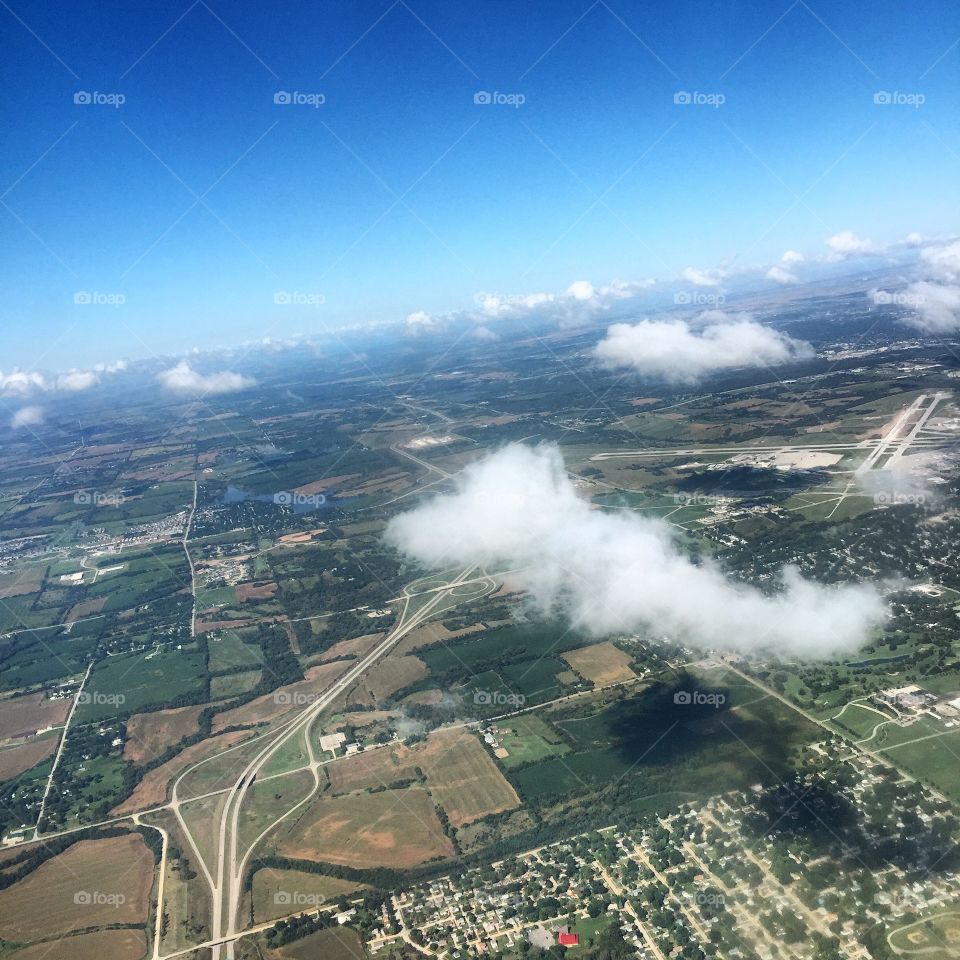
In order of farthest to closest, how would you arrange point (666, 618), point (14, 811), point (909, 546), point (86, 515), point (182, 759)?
point (86, 515)
point (909, 546)
point (666, 618)
point (182, 759)
point (14, 811)

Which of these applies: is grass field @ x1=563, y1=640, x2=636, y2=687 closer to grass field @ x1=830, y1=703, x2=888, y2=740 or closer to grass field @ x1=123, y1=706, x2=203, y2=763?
grass field @ x1=830, y1=703, x2=888, y2=740

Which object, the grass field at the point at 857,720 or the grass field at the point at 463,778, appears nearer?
the grass field at the point at 463,778

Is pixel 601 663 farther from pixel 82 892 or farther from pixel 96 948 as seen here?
pixel 82 892

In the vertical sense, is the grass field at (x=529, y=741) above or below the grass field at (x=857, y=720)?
below

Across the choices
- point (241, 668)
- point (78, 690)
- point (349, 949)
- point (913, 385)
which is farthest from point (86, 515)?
point (913, 385)

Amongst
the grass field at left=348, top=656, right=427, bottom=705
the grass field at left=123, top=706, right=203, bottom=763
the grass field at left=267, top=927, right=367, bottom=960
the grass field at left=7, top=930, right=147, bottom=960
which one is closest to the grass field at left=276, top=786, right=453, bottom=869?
the grass field at left=267, top=927, right=367, bottom=960

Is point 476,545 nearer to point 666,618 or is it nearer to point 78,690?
point 666,618

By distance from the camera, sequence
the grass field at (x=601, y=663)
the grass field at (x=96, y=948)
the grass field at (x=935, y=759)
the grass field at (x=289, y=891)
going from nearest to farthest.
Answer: the grass field at (x=96, y=948)
the grass field at (x=289, y=891)
the grass field at (x=935, y=759)
the grass field at (x=601, y=663)

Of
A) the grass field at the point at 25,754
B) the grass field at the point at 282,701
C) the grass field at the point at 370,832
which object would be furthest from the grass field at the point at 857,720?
the grass field at the point at 25,754

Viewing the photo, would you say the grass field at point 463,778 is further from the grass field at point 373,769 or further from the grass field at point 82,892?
the grass field at point 82,892
